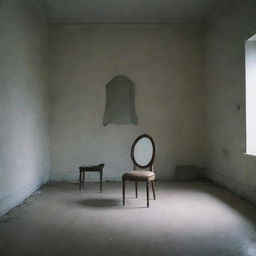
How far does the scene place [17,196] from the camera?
4.29 metres

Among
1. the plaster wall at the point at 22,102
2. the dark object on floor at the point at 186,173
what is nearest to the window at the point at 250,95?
the dark object on floor at the point at 186,173

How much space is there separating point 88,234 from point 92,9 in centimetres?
425

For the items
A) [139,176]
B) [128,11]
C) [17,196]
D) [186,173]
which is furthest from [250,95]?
[17,196]

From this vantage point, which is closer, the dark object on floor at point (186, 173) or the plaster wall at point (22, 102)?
the plaster wall at point (22, 102)

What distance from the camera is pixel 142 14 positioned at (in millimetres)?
6012

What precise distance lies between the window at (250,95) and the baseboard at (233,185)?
1.72ft

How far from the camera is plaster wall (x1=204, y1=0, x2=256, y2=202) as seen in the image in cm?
441

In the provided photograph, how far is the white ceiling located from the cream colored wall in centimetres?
18

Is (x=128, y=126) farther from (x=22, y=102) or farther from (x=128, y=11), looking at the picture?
(x=22, y=102)

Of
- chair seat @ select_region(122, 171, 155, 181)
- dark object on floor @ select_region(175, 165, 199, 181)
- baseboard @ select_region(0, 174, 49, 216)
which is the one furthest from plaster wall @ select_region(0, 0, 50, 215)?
dark object on floor @ select_region(175, 165, 199, 181)

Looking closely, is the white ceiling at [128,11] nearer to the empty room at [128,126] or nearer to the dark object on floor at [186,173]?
the empty room at [128,126]

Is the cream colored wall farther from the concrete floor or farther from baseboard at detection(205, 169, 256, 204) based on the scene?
the concrete floor

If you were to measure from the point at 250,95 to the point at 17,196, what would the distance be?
11.7ft

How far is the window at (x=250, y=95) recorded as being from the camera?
14.5 feet
